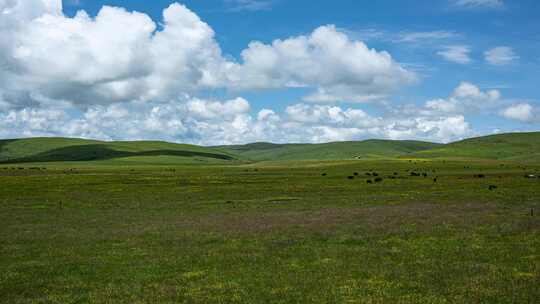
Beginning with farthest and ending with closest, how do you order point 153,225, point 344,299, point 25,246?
point 153,225 → point 25,246 → point 344,299

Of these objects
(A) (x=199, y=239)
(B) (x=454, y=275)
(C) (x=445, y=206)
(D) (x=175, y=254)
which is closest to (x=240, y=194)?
(C) (x=445, y=206)

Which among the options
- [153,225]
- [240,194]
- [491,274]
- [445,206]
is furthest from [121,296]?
[240,194]

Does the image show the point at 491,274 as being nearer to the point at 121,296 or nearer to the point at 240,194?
the point at 121,296

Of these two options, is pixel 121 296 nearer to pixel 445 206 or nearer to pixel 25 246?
pixel 25 246

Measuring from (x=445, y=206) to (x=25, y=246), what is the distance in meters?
38.3

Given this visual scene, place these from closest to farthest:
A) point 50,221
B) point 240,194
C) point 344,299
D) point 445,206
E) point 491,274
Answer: point 344,299 → point 491,274 → point 50,221 → point 445,206 → point 240,194

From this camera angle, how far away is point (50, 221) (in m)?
41.2

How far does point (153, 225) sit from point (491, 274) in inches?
1027

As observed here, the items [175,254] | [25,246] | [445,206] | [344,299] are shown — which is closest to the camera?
[344,299]

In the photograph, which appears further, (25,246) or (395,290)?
(25,246)

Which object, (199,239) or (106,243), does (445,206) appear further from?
(106,243)

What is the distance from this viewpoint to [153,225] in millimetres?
38281

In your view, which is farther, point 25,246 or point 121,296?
point 25,246

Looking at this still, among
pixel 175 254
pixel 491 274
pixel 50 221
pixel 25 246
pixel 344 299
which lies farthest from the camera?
pixel 50 221
